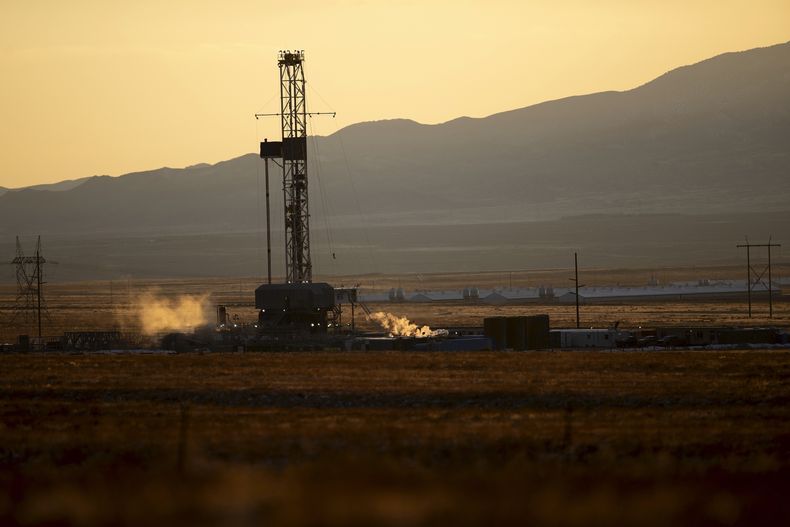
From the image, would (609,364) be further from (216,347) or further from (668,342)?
(216,347)

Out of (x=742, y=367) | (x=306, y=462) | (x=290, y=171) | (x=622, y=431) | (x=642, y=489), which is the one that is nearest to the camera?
(x=642, y=489)

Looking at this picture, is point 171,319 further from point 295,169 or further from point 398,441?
point 398,441

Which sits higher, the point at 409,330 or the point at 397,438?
the point at 409,330

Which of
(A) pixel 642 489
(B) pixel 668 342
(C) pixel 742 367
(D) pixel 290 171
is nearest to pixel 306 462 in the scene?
(A) pixel 642 489

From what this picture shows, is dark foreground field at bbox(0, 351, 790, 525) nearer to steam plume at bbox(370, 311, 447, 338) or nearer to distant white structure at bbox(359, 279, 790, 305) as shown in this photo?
steam plume at bbox(370, 311, 447, 338)

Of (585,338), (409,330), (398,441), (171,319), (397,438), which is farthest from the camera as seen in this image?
(171,319)

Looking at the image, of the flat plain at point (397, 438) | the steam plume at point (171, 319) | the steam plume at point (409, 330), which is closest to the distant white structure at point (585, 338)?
the steam plume at point (409, 330)

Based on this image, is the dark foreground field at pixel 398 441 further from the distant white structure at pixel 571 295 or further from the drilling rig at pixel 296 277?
the distant white structure at pixel 571 295

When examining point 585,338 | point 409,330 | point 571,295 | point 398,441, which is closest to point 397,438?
point 398,441

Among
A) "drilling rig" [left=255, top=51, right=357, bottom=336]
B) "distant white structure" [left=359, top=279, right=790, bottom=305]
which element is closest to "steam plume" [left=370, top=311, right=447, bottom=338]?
"drilling rig" [left=255, top=51, right=357, bottom=336]
